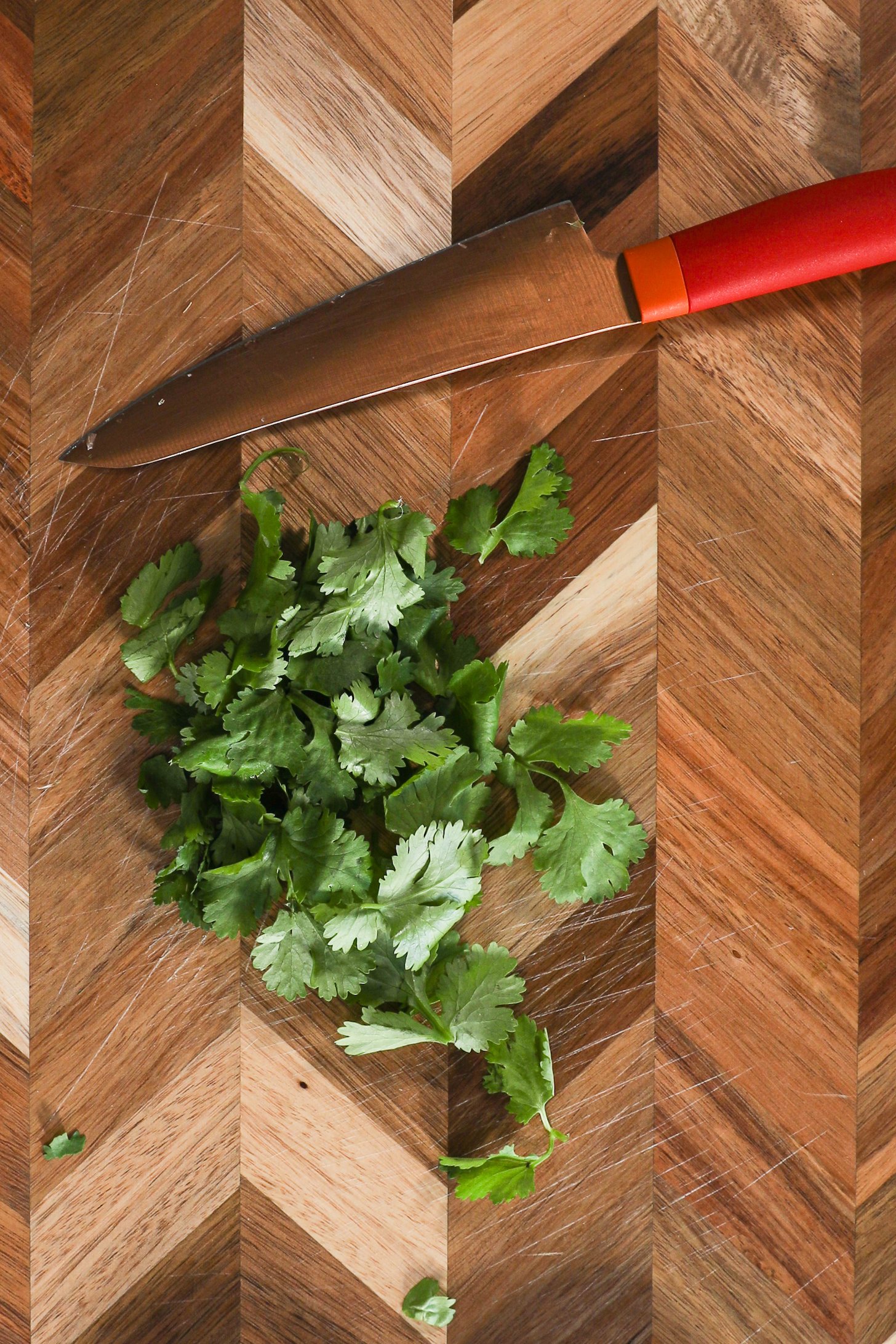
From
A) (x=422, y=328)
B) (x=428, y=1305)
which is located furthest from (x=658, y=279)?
(x=428, y=1305)

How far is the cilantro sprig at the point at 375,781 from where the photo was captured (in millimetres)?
1011

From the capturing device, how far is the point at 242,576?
1.10 metres

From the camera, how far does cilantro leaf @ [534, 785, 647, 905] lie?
3.47 ft

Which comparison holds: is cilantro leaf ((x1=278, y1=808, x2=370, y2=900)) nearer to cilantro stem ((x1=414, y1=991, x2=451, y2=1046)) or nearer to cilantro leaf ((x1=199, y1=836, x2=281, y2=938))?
cilantro leaf ((x1=199, y1=836, x2=281, y2=938))

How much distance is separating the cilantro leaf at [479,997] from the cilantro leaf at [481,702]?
199 mm

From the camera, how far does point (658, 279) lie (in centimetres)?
103

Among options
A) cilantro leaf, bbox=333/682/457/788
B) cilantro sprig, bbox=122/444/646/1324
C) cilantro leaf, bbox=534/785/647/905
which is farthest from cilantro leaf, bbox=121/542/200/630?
cilantro leaf, bbox=534/785/647/905

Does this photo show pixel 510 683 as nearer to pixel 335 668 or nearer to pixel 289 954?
pixel 335 668

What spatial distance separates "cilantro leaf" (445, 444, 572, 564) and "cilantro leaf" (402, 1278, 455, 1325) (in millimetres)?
782

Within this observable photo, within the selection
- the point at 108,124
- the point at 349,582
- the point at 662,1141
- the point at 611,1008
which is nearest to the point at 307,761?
the point at 349,582

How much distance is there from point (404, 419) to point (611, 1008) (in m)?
0.68

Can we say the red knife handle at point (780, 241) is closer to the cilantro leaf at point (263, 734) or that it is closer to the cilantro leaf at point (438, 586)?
the cilantro leaf at point (438, 586)

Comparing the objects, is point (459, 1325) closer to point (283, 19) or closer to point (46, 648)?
point (46, 648)

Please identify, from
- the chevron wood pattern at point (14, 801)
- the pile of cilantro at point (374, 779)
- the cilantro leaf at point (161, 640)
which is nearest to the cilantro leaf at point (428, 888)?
the pile of cilantro at point (374, 779)
